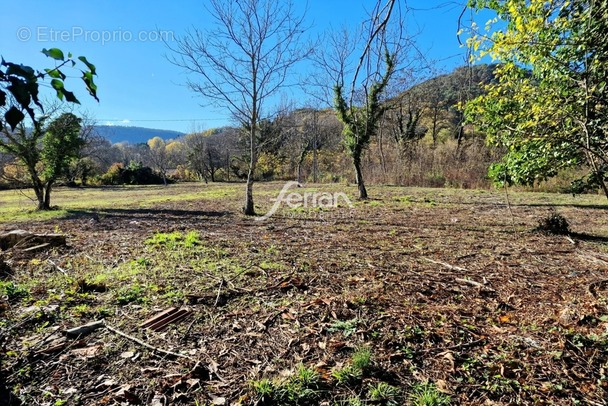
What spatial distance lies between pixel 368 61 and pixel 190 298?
2485 mm

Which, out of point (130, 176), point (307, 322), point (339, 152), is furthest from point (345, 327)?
point (130, 176)

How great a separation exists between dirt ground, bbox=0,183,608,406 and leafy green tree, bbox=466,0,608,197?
120 cm

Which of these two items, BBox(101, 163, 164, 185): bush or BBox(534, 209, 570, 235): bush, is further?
BBox(101, 163, 164, 185): bush

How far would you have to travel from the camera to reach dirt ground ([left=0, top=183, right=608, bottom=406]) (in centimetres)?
173

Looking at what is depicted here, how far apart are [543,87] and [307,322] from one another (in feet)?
13.9

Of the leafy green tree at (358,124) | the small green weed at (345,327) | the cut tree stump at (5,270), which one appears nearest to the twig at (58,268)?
the cut tree stump at (5,270)

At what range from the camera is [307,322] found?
7.98 feet

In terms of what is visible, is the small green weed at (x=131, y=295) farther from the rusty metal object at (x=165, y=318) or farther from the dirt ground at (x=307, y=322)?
the rusty metal object at (x=165, y=318)

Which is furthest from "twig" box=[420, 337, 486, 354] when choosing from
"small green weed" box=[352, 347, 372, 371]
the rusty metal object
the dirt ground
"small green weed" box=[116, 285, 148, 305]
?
"small green weed" box=[116, 285, 148, 305]

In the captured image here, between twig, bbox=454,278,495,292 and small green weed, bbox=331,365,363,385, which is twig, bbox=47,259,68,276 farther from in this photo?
twig, bbox=454,278,495,292

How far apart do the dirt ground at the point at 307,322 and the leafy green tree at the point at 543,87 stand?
1204mm

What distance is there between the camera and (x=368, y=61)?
7.16 feet

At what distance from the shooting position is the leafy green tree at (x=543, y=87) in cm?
284

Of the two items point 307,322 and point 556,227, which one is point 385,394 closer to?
point 307,322
